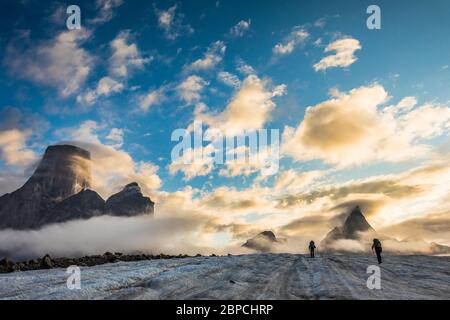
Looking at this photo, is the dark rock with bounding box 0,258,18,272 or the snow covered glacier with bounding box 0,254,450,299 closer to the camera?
the snow covered glacier with bounding box 0,254,450,299

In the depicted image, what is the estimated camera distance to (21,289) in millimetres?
23188

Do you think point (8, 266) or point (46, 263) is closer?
point (8, 266)

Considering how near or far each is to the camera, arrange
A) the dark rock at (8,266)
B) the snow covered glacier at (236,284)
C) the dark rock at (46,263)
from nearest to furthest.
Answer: the snow covered glacier at (236,284) < the dark rock at (8,266) < the dark rock at (46,263)

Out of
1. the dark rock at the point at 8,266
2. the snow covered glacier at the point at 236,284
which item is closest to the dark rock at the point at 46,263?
the dark rock at the point at 8,266

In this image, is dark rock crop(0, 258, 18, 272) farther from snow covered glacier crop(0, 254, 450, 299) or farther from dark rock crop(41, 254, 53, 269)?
snow covered glacier crop(0, 254, 450, 299)

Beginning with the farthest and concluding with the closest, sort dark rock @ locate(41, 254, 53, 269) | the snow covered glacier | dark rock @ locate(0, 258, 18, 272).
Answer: dark rock @ locate(41, 254, 53, 269)
dark rock @ locate(0, 258, 18, 272)
the snow covered glacier

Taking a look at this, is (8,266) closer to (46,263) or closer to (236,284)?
(46,263)

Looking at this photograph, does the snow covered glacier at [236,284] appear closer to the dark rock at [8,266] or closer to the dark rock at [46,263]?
the dark rock at [8,266]

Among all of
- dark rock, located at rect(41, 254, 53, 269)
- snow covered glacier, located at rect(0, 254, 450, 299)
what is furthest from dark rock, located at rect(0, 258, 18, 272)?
snow covered glacier, located at rect(0, 254, 450, 299)

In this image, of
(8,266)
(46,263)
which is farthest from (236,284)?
(8,266)
